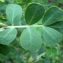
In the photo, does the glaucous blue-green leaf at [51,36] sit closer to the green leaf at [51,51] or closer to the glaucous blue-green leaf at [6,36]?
the glaucous blue-green leaf at [6,36]

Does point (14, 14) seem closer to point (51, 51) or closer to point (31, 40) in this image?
point (31, 40)

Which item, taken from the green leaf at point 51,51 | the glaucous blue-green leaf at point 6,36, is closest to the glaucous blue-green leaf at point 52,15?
the glaucous blue-green leaf at point 6,36

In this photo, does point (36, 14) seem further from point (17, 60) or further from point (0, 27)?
point (17, 60)

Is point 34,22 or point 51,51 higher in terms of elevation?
point 34,22

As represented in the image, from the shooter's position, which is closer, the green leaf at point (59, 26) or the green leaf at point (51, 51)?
the green leaf at point (59, 26)

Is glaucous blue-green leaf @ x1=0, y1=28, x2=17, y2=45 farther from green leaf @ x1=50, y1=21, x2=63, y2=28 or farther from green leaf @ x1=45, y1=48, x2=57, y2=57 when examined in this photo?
green leaf @ x1=45, y1=48, x2=57, y2=57

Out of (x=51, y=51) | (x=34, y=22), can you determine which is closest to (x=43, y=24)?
(x=34, y=22)
